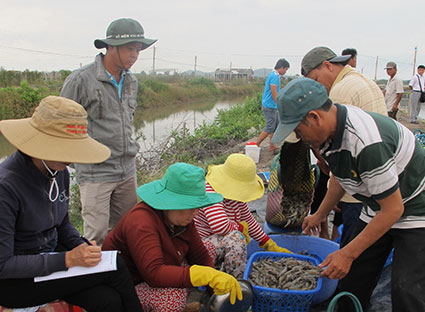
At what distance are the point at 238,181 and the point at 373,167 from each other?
1.11 m

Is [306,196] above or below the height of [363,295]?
A: above

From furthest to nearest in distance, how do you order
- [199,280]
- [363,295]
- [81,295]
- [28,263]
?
[363,295], [199,280], [81,295], [28,263]

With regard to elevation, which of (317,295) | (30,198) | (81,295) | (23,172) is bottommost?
(317,295)

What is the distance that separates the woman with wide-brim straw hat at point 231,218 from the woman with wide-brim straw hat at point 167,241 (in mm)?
361

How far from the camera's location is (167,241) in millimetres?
1922

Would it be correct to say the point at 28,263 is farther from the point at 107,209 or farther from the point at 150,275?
the point at 107,209

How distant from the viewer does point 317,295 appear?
2.26m

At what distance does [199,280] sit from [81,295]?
1.90 ft

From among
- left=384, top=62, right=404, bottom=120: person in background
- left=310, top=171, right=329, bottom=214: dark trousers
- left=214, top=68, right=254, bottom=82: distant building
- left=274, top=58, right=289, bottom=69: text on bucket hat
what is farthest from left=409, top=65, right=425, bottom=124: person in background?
left=214, top=68, right=254, bottom=82: distant building

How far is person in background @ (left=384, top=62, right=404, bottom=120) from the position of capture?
829 centimetres

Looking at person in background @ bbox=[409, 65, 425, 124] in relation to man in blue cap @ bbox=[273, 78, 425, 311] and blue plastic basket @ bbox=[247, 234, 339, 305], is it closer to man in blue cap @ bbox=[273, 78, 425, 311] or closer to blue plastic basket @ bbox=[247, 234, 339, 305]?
blue plastic basket @ bbox=[247, 234, 339, 305]

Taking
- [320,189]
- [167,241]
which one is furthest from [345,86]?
[167,241]

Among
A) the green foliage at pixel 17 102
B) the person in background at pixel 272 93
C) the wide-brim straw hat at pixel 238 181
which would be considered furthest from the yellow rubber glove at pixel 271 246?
the green foliage at pixel 17 102

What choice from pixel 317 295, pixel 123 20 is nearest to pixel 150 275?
pixel 317 295
